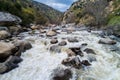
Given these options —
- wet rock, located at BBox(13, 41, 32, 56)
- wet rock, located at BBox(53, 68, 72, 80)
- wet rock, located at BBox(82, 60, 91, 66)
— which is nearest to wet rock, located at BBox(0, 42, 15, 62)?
wet rock, located at BBox(13, 41, 32, 56)

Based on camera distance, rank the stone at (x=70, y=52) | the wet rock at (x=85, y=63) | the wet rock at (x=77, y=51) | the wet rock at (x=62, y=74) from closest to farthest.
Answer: the wet rock at (x=62, y=74), the wet rock at (x=85, y=63), the stone at (x=70, y=52), the wet rock at (x=77, y=51)

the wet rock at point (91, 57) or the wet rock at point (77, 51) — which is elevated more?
the wet rock at point (77, 51)

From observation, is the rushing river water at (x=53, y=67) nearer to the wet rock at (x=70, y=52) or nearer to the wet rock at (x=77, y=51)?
the wet rock at (x=70, y=52)

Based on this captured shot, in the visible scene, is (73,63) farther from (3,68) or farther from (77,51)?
(3,68)

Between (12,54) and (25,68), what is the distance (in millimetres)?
3269

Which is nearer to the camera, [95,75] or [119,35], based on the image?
[95,75]

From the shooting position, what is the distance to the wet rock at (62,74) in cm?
1555

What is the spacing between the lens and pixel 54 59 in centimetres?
2036

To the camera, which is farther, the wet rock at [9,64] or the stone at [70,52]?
the stone at [70,52]

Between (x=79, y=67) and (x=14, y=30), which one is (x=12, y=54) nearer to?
(x=79, y=67)

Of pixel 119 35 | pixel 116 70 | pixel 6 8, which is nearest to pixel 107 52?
pixel 116 70

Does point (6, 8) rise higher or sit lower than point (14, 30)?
higher

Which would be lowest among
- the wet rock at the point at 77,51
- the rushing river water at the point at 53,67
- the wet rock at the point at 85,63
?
the rushing river water at the point at 53,67

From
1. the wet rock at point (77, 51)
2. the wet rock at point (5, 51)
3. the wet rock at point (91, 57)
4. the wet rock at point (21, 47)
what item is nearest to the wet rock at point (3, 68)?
the wet rock at point (5, 51)
